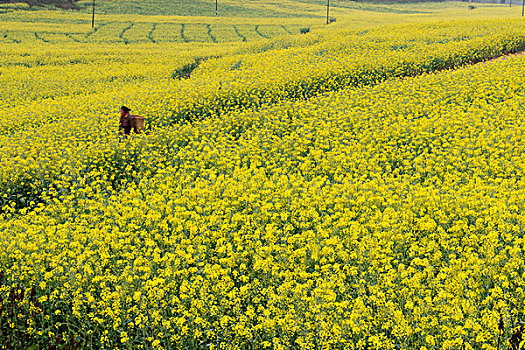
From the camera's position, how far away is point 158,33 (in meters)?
50.8

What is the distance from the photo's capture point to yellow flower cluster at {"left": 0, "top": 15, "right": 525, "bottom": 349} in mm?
5324

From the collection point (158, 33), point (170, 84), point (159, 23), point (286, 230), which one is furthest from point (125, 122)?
point (159, 23)

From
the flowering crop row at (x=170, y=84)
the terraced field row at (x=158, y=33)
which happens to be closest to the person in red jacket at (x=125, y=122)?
the flowering crop row at (x=170, y=84)

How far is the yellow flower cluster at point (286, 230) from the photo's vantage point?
5.32 meters

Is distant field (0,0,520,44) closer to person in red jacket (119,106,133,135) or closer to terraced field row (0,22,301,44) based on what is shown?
terraced field row (0,22,301,44)

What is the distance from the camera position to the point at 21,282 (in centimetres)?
648

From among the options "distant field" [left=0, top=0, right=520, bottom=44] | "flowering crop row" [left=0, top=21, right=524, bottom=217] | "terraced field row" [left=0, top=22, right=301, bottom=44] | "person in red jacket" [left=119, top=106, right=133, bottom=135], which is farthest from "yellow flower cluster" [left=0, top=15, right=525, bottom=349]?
"terraced field row" [left=0, top=22, right=301, bottom=44]

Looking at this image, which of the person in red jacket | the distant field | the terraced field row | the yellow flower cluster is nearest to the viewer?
the yellow flower cluster

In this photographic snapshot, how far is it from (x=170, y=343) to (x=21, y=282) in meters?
2.57

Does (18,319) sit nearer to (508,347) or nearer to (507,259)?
(508,347)

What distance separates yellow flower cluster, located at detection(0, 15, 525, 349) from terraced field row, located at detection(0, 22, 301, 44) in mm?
33774

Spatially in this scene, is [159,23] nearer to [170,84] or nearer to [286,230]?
[170,84]

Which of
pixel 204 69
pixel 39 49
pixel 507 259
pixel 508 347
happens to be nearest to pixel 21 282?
pixel 508 347

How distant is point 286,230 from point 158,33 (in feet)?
158
